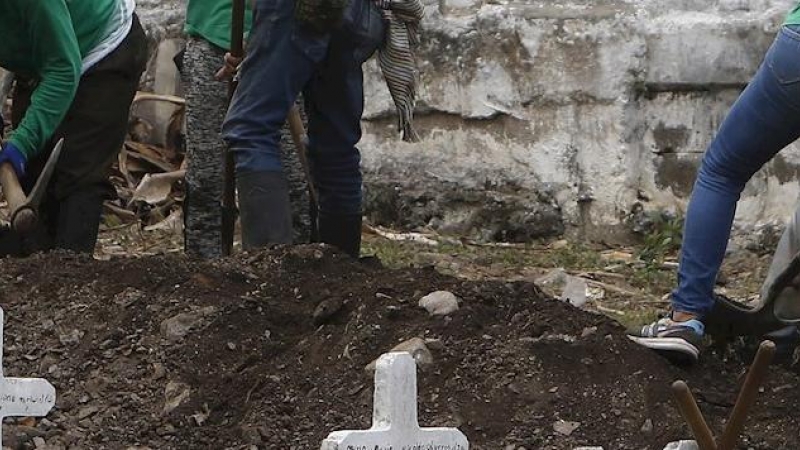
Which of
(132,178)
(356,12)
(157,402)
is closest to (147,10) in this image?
(132,178)

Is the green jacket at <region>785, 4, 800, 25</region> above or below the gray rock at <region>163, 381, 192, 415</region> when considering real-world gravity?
above

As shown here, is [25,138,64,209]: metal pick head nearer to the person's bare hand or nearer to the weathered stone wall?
the person's bare hand

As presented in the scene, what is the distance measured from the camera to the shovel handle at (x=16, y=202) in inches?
211

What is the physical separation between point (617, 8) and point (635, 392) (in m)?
3.91

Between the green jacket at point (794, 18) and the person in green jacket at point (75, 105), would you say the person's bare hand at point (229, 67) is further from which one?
the green jacket at point (794, 18)

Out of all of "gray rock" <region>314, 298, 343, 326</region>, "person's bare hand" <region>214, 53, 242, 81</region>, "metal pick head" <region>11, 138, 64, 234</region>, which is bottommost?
"metal pick head" <region>11, 138, 64, 234</region>

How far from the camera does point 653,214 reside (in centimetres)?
766

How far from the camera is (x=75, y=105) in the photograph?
5.84 m

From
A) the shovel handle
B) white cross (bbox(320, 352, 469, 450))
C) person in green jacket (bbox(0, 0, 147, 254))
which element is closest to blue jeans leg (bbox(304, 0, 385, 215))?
person in green jacket (bbox(0, 0, 147, 254))

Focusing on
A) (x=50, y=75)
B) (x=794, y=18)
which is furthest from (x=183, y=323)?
(x=794, y=18)

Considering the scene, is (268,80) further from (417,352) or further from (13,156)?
(417,352)

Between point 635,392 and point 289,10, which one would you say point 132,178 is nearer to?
point 289,10

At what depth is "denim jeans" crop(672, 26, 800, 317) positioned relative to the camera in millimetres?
4266

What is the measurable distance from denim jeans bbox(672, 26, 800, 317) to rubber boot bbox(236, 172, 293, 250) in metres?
1.23
